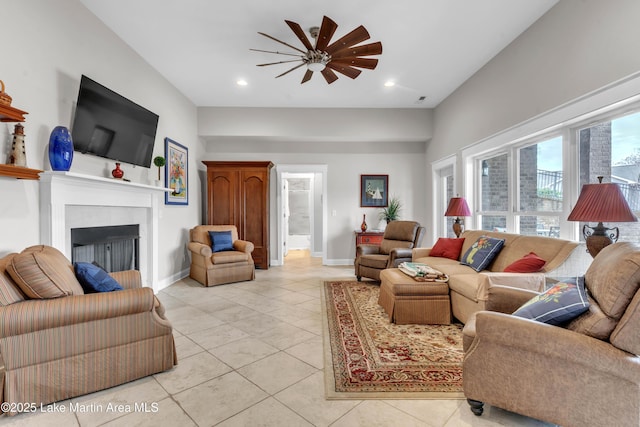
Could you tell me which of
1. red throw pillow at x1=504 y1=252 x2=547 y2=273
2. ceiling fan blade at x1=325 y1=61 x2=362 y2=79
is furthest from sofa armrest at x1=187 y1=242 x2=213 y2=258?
red throw pillow at x1=504 y1=252 x2=547 y2=273

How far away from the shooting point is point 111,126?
295 centimetres

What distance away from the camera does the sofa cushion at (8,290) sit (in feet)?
Result: 5.09

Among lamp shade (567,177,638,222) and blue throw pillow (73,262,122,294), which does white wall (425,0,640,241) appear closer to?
lamp shade (567,177,638,222)

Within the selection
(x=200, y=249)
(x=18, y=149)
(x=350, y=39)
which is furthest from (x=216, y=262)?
(x=350, y=39)

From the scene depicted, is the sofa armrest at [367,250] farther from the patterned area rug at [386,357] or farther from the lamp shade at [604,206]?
the lamp shade at [604,206]

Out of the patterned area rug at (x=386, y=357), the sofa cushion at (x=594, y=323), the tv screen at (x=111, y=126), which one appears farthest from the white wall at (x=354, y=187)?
the sofa cushion at (x=594, y=323)

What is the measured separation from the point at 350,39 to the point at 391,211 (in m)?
3.66

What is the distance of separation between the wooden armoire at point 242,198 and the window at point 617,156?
438cm

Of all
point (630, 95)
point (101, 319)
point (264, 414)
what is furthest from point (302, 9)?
point (264, 414)

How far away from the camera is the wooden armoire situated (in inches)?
208

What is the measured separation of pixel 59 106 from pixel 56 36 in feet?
1.88

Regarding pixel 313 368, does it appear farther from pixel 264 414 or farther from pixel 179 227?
pixel 179 227

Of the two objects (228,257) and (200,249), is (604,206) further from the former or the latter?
(200,249)

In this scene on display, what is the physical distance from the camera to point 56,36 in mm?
2391
